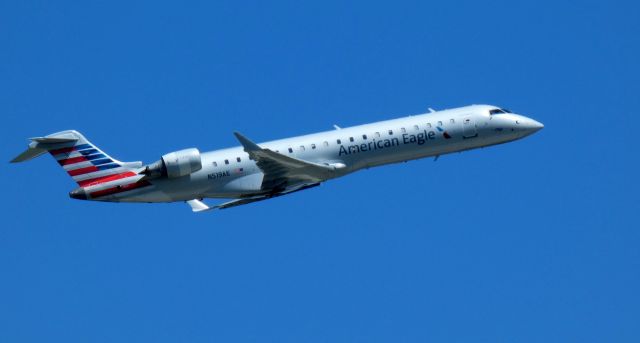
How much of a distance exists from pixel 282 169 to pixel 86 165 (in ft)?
25.8

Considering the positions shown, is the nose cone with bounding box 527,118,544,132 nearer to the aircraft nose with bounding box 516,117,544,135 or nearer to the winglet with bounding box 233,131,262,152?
the aircraft nose with bounding box 516,117,544,135

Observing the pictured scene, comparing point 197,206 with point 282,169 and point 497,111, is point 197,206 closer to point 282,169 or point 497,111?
point 282,169

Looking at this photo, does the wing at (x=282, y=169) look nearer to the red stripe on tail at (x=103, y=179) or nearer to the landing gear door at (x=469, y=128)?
the red stripe on tail at (x=103, y=179)

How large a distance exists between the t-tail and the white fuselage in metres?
0.56

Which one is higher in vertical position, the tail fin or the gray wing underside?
the tail fin

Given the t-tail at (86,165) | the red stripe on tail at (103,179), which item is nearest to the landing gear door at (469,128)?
the t-tail at (86,165)

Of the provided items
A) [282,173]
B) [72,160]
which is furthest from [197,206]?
[72,160]

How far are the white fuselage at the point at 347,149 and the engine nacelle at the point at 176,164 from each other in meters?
0.47

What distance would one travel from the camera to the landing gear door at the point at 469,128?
46.0 meters

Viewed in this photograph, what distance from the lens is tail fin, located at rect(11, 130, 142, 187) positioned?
144ft

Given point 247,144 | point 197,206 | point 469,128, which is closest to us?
point 247,144

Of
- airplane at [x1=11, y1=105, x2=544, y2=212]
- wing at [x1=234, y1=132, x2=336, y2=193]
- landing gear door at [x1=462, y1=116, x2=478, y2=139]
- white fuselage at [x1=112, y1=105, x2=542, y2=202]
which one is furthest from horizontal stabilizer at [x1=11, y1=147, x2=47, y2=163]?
landing gear door at [x1=462, y1=116, x2=478, y2=139]

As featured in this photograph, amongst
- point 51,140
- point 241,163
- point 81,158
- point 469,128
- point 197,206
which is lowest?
point 197,206

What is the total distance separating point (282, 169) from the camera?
143 ft
